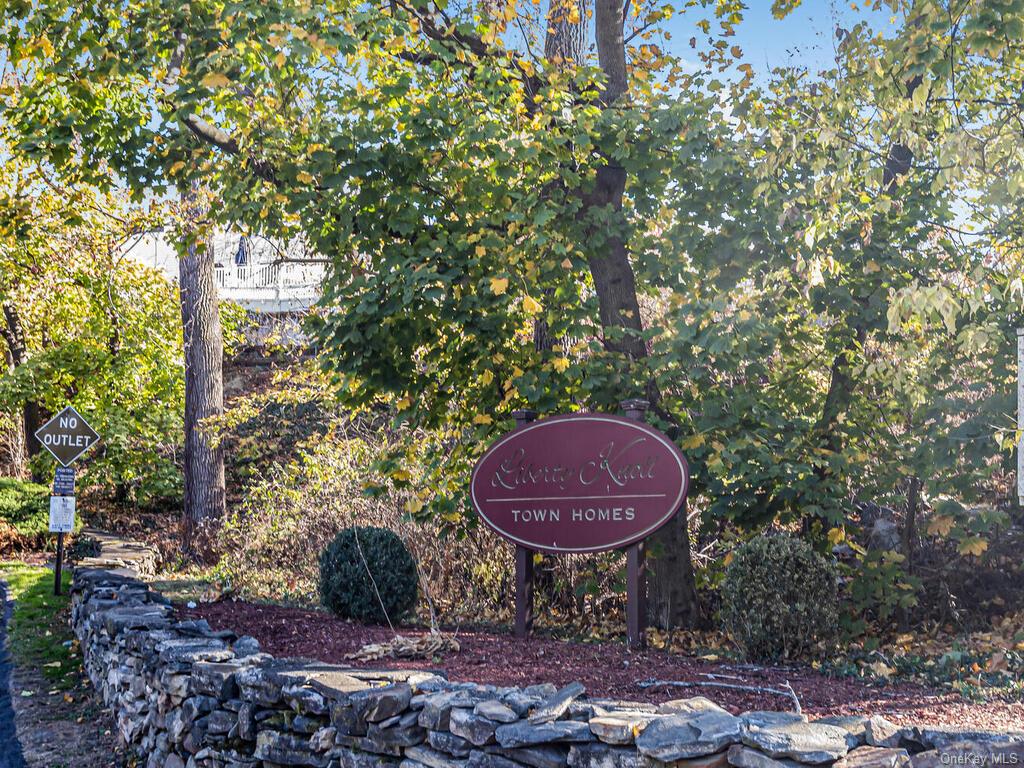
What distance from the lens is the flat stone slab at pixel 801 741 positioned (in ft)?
10.5

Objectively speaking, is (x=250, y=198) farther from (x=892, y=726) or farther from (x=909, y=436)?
(x=892, y=726)

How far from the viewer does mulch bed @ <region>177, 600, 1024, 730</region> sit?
4.23m

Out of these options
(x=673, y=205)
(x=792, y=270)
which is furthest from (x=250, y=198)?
(x=792, y=270)

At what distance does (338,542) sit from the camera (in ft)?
23.9

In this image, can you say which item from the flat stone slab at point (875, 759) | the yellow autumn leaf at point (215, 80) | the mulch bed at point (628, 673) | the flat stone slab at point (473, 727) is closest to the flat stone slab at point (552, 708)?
the flat stone slab at point (473, 727)

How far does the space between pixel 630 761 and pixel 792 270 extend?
4.93 metres

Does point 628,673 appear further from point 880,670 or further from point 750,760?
point 750,760

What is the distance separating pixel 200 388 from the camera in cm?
1579

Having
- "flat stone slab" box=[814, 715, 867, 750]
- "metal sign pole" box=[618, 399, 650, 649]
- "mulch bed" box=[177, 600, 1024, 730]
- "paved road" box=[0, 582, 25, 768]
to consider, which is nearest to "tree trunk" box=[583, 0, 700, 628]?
"metal sign pole" box=[618, 399, 650, 649]

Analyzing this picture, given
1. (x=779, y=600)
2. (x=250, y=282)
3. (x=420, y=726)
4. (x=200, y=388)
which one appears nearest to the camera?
(x=420, y=726)

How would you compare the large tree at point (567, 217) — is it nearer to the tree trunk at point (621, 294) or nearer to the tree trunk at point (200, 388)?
the tree trunk at point (621, 294)

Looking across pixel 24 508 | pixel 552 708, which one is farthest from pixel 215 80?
pixel 24 508

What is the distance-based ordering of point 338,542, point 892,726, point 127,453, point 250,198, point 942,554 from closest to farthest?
point 892,726
point 338,542
point 250,198
point 942,554
point 127,453

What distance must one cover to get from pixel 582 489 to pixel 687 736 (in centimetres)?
303
